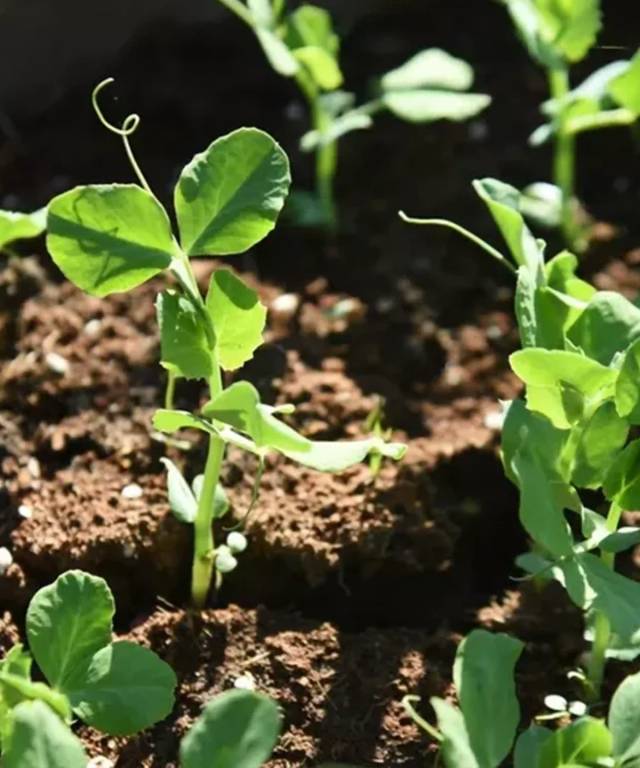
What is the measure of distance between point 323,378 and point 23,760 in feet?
1.84

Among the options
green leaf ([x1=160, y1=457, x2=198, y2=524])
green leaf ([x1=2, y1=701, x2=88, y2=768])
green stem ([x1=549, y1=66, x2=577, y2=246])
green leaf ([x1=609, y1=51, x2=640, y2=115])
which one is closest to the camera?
green leaf ([x1=2, y1=701, x2=88, y2=768])

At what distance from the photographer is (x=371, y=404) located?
124 centimetres

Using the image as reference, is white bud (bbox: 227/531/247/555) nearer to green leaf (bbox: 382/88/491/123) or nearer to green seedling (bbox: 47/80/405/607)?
green seedling (bbox: 47/80/405/607)

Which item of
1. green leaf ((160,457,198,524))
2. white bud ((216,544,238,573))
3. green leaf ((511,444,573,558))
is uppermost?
green leaf ((511,444,573,558))

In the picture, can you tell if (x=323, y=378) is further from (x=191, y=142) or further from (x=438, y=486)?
(x=191, y=142)

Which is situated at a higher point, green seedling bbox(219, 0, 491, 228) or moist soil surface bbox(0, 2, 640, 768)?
green seedling bbox(219, 0, 491, 228)

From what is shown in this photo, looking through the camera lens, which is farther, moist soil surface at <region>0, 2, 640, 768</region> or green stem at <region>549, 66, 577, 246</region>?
green stem at <region>549, 66, 577, 246</region>

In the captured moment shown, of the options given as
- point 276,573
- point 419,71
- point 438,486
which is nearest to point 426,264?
point 419,71

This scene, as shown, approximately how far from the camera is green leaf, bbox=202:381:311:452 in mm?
832

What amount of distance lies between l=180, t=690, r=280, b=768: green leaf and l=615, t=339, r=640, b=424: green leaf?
296 mm

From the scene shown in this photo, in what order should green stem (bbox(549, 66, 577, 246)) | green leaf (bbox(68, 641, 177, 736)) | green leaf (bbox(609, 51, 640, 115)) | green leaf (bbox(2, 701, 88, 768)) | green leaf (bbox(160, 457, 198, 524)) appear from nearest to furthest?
green leaf (bbox(2, 701, 88, 768))
green leaf (bbox(68, 641, 177, 736))
green leaf (bbox(160, 457, 198, 524))
green leaf (bbox(609, 51, 640, 115))
green stem (bbox(549, 66, 577, 246))

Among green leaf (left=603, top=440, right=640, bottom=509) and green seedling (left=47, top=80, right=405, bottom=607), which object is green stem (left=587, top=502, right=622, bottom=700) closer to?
green leaf (left=603, top=440, right=640, bottom=509)

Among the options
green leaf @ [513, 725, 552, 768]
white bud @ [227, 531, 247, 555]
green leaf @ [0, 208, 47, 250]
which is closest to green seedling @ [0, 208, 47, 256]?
green leaf @ [0, 208, 47, 250]

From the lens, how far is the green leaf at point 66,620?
0.88m
